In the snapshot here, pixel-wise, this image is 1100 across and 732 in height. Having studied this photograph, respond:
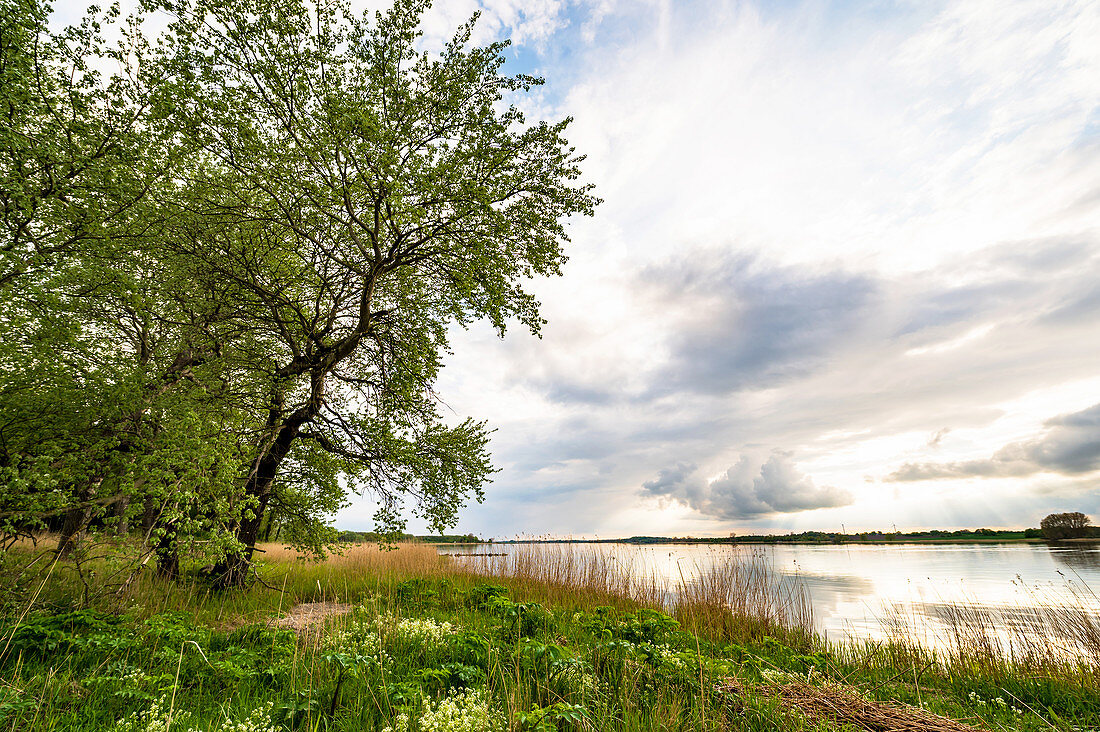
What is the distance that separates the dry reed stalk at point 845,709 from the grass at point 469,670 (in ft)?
0.08

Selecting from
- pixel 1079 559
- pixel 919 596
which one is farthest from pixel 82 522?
pixel 1079 559

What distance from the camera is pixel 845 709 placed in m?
3.64

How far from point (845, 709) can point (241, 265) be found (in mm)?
11967

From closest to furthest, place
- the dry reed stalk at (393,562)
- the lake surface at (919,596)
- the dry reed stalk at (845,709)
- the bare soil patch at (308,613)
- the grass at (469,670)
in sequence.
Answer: the dry reed stalk at (845,709) → the grass at (469,670) → the bare soil patch at (308,613) → the lake surface at (919,596) → the dry reed stalk at (393,562)

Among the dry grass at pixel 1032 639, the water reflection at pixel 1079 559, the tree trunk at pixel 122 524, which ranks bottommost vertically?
the water reflection at pixel 1079 559

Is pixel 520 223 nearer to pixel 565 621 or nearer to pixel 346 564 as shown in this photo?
pixel 565 621

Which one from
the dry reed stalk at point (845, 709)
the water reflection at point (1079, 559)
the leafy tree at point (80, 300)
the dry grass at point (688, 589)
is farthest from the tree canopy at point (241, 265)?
the water reflection at point (1079, 559)

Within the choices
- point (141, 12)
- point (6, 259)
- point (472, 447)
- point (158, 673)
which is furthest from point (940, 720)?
point (141, 12)

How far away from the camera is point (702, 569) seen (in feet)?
38.1

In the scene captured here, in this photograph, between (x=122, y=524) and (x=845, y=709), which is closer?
(x=845, y=709)

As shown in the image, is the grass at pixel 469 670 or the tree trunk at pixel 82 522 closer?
the grass at pixel 469 670

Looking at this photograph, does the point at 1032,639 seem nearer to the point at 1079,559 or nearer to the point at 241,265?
the point at 241,265

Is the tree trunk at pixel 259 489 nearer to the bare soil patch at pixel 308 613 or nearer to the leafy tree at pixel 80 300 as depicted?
the bare soil patch at pixel 308 613

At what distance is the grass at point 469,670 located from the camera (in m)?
3.54
